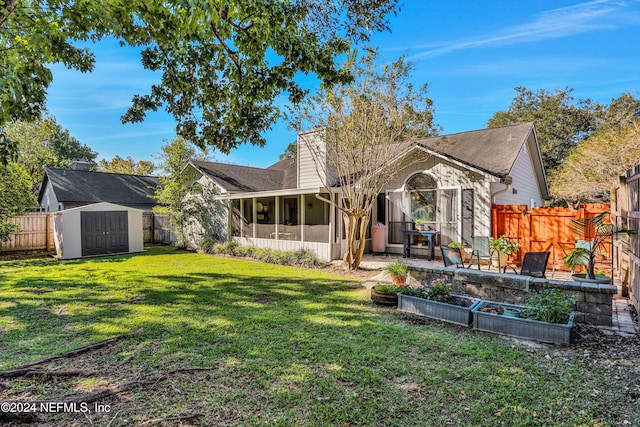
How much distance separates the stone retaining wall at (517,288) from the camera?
475 cm

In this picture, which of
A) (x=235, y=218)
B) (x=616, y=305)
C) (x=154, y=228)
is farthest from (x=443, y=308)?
(x=154, y=228)

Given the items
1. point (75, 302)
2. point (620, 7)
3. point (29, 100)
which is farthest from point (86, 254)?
point (620, 7)

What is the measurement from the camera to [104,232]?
14.2 metres

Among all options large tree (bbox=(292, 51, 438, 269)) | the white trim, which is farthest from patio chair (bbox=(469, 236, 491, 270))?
the white trim

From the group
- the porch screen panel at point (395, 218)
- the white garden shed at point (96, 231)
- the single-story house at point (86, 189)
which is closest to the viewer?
the porch screen panel at point (395, 218)

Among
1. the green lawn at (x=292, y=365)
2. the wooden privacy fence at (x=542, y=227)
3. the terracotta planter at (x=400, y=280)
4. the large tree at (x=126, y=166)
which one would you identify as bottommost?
the green lawn at (x=292, y=365)

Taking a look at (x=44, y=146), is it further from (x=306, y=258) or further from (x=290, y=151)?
(x=306, y=258)

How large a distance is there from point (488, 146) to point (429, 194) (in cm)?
289

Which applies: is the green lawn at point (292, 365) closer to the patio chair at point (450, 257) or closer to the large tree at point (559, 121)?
the patio chair at point (450, 257)

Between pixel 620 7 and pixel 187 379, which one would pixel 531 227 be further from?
pixel 187 379

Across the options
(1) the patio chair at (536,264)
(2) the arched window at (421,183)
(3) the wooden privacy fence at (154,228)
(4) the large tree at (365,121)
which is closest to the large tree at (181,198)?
(3) the wooden privacy fence at (154,228)

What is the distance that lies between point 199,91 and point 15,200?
11597mm

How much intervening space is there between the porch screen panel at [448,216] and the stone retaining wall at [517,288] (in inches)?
198

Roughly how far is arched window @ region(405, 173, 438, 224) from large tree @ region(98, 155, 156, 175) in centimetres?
2935
